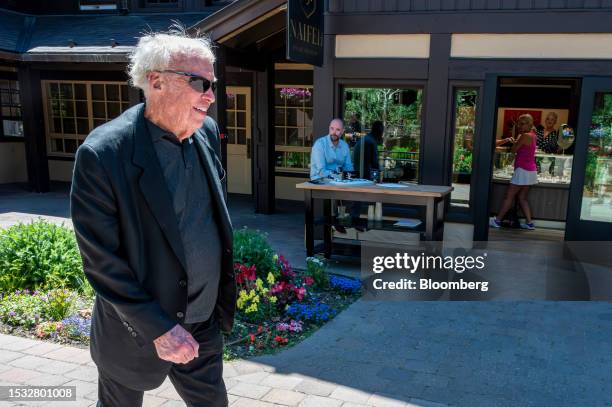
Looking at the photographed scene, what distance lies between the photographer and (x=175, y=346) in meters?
1.92

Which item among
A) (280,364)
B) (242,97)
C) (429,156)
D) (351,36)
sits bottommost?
(280,364)

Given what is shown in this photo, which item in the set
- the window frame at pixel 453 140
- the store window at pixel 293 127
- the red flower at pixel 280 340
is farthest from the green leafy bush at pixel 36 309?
the store window at pixel 293 127

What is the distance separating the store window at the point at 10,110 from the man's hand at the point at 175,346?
12.4 metres

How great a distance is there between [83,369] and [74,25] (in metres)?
9.46

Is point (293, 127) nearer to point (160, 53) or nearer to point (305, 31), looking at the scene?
point (305, 31)

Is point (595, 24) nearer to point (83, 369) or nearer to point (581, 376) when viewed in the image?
point (581, 376)

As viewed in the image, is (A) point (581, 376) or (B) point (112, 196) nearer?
(B) point (112, 196)

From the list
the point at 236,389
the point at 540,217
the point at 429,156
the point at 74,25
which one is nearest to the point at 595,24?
the point at 429,156

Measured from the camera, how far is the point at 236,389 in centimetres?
342

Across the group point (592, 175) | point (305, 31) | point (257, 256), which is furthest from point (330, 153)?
point (592, 175)

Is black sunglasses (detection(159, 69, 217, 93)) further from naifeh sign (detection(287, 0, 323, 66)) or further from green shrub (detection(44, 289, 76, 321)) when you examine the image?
naifeh sign (detection(287, 0, 323, 66))

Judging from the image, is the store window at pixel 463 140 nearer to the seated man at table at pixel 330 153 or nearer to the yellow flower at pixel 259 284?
the seated man at table at pixel 330 153

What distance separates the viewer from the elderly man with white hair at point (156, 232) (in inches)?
73.3

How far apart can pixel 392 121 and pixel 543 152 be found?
4.07 m
